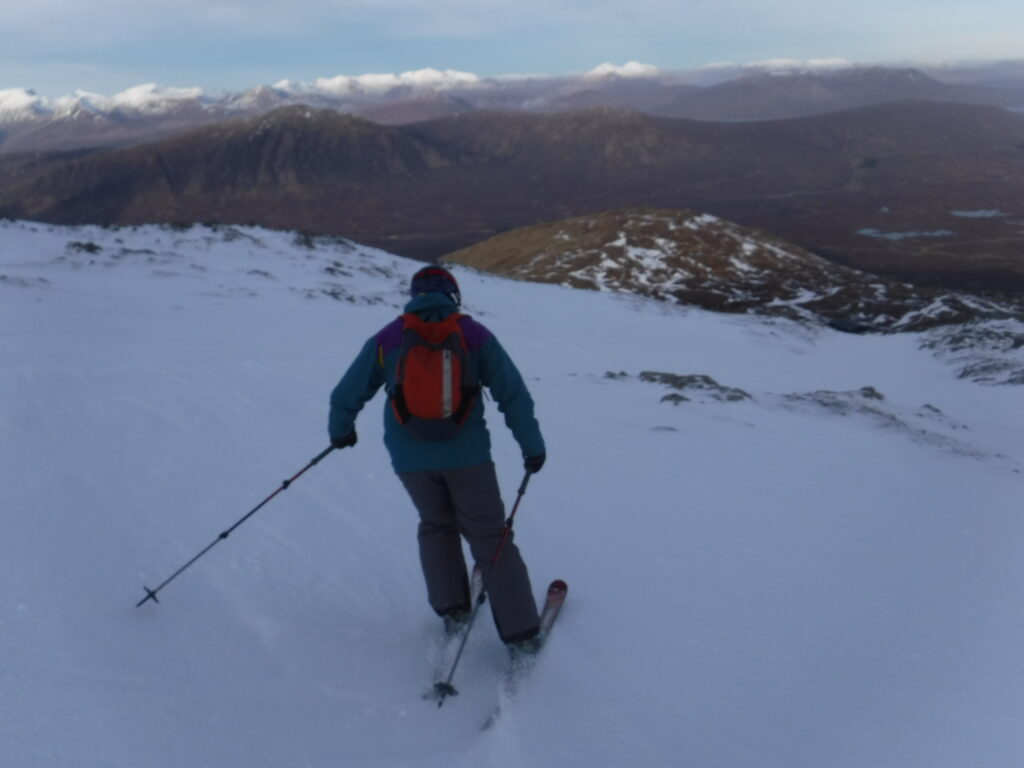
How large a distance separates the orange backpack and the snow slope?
144 centimetres

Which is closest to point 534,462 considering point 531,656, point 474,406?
point 474,406

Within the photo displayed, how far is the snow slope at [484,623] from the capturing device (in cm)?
330

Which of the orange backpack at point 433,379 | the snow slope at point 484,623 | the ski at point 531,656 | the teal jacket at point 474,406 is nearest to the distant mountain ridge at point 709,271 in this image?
the snow slope at point 484,623

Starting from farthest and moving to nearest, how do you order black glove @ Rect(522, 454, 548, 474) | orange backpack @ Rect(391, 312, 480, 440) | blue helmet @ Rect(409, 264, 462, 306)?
black glove @ Rect(522, 454, 548, 474), blue helmet @ Rect(409, 264, 462, 306), orange backpack @ Rect(391, 312, 480, 440)

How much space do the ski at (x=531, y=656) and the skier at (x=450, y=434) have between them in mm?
55

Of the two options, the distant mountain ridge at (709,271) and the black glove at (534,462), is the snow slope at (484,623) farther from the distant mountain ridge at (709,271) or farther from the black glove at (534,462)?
the distant mountain ridge at (709,271)

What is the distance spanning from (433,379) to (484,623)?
174 cm

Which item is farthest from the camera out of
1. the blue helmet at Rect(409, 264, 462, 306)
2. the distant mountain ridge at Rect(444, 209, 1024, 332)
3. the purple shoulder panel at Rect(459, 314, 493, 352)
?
the distant mountain ridge at Rect(444, 209, 1024, 332)

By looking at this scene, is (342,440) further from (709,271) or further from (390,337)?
(709,271)

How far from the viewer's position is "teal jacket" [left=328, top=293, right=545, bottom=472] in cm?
361

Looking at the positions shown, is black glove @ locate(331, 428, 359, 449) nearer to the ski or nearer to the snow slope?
the snow slope

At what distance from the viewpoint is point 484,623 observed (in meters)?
4.31

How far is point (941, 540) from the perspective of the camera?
20.0ft

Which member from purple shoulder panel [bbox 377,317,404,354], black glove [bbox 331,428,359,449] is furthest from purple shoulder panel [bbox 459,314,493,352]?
black glove [bbox 331,428,359,449]
